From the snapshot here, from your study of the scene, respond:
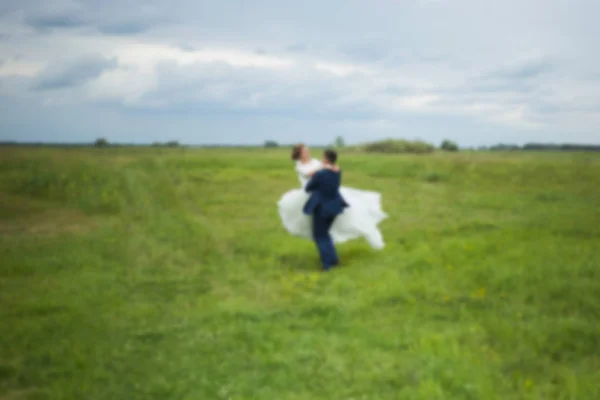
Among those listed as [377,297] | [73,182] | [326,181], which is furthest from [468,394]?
[73,182]

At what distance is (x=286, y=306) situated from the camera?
9531mm

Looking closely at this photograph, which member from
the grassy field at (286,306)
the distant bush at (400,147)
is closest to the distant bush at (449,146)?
the distant bush at (400,147)

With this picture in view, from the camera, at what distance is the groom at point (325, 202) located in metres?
11.8

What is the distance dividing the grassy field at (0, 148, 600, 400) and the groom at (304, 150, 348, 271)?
534mm

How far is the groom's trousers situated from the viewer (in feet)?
40.2

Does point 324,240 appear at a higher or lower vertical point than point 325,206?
lower

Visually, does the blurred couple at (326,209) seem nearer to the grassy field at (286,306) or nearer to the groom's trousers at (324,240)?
the groom's trousers at (324,240)

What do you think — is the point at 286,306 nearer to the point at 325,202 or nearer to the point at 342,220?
the point at 325,202

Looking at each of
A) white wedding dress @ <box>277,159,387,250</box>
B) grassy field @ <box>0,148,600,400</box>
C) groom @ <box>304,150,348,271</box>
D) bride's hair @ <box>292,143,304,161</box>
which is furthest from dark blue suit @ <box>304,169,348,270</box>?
bride's hair @ <box>292,143,304,161</box>

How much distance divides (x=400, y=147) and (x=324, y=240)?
43.9 m

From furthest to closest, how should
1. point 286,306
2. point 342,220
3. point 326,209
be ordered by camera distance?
point 342,220, point 326,209, point 286,306

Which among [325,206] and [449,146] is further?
[449,146]

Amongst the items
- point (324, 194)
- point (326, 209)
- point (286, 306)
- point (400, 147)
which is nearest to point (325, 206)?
point (326, 209)

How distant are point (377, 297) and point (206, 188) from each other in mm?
19719
